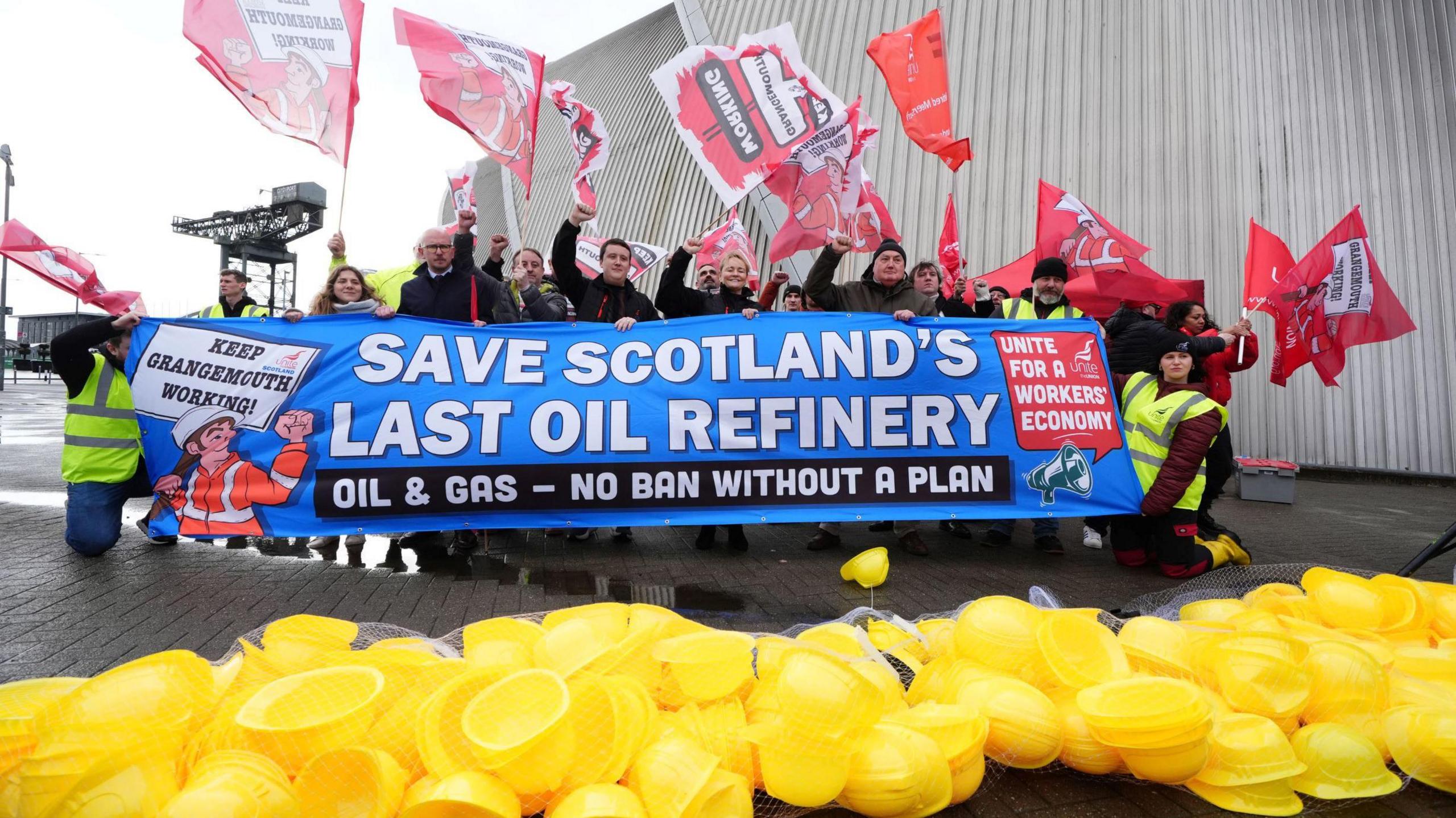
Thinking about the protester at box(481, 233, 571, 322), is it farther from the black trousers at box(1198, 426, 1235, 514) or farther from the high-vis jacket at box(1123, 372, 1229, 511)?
the black trousers at box(1198, 426, 1235, 514)

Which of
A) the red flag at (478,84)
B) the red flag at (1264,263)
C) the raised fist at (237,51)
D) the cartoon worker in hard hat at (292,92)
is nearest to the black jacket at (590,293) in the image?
the red flag at (478,84)

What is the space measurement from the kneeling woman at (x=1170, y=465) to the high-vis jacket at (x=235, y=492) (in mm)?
5565

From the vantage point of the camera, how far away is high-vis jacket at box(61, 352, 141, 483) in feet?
14.8

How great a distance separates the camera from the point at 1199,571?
4.59 m

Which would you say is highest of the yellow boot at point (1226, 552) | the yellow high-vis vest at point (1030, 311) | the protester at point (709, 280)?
the protester at point (709, 280)

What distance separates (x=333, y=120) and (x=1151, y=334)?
6.32 m

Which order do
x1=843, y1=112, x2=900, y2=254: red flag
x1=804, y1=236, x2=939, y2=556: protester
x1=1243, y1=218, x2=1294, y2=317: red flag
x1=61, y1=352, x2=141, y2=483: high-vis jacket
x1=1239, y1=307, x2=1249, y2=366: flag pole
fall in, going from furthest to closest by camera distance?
x1=843, y1=112, x2=900, y2=254: red flag
x1=1243, y1=218, x2=1294, y2=317: red flag
x1=1239, y1=307, x2=1249, y2=366: flag pole
x1=804, y1=236, x2=939, y2=556: protester
x1=61, y1=352, x2=141, y2=483: high-vis jacket

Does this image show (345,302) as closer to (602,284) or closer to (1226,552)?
(602,284)

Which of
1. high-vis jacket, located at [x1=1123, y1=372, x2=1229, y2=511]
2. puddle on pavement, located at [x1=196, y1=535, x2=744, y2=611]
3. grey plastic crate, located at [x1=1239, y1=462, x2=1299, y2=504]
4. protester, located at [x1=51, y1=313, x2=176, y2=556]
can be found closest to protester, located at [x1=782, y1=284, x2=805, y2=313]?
high-vis jacket, located at [x1=1123, y1=372, x2=1229, y2=511]

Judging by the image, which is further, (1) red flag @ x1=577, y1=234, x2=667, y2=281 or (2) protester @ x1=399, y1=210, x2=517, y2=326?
(1) red flag @ x1=577, y1=234, x2=667, y2=281

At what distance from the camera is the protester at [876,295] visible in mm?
5125

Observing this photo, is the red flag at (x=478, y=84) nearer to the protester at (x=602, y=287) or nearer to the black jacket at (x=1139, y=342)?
the protester at (x=602, y=287)

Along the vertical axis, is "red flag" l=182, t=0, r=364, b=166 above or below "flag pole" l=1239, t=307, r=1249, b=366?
above

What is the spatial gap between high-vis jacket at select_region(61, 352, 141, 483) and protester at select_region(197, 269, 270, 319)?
1.40 meters
